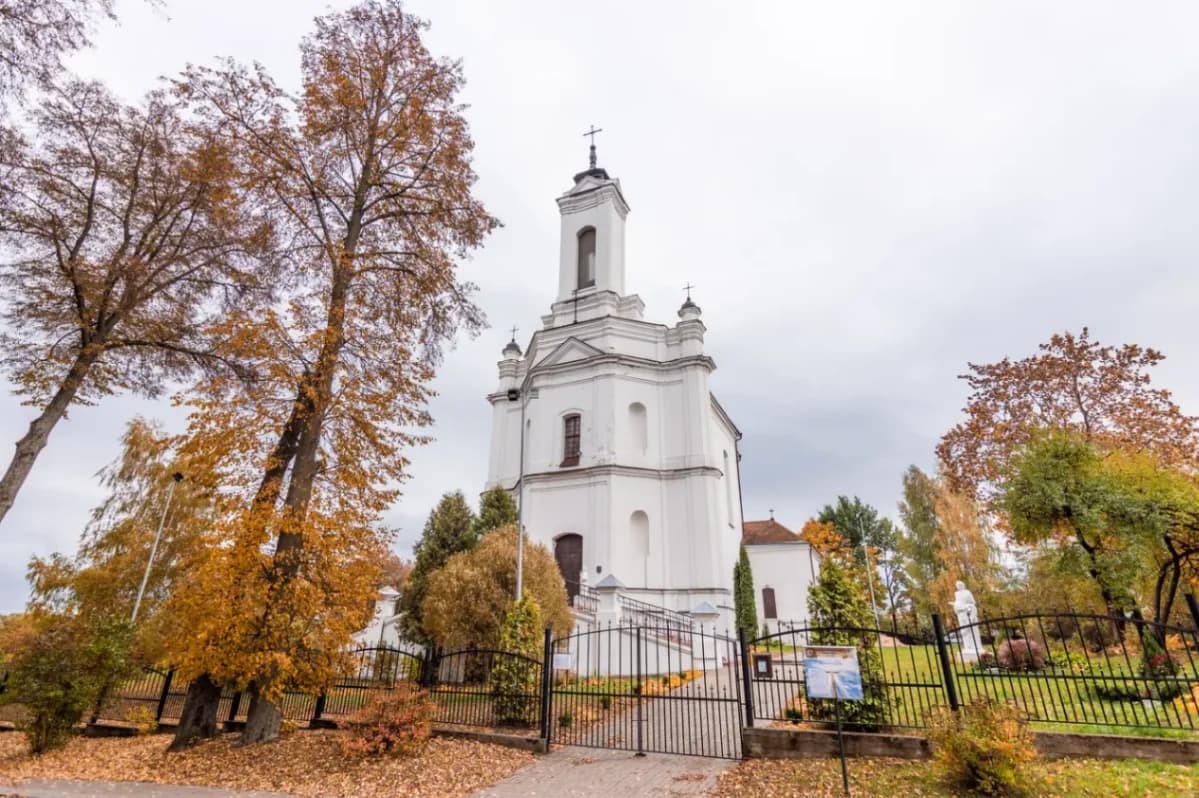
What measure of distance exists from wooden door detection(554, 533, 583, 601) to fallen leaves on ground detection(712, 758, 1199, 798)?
15.5 m

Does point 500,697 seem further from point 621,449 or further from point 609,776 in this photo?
point 621,449

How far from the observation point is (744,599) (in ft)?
78.5

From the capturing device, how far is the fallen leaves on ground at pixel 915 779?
605 cm

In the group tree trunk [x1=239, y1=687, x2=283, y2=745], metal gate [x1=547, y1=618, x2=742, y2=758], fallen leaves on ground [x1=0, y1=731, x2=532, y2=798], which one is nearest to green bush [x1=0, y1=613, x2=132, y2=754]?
fallen leaves on ground [x1=0, y1=731, x2=532, y2=798]

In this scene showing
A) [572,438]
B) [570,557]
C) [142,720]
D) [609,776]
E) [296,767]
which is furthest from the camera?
[572,438]

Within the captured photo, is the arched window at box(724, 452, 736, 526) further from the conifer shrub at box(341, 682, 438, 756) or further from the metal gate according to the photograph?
the conifer shrub at box(341, 682, 438, 756)

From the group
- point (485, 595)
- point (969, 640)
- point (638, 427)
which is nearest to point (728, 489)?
point (638, 427)

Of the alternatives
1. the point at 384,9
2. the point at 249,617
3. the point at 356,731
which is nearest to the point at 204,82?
the point at 384,9

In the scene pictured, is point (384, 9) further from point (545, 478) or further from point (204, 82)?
point (545, 478)

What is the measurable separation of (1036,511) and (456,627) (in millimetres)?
13619

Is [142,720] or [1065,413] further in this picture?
[1065,413]

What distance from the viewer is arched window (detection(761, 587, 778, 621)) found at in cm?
2988

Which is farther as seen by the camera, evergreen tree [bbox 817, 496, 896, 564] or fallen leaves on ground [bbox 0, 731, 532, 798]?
evergreen tree [bbox 817, 496, 896, 564]

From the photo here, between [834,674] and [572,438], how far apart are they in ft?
64.4
